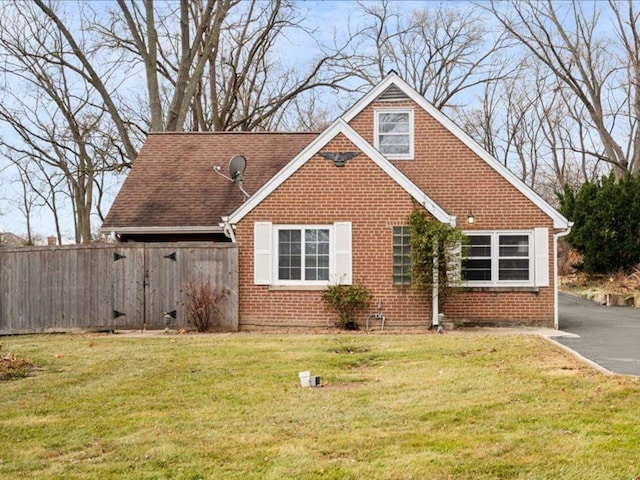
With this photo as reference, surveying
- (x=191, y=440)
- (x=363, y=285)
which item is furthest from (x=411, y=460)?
(x=363, y=285)

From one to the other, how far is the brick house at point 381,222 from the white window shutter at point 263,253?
0.08ft

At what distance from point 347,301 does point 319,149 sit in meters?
3.55

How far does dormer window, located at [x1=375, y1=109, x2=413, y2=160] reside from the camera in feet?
57.6

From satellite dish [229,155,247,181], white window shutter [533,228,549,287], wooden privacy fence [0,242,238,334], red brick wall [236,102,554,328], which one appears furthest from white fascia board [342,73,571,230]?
wooden privacy fence [0,242,238,334]

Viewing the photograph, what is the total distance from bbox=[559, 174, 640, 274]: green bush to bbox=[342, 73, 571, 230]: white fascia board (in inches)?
425

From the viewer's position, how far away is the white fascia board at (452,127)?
1648 cm

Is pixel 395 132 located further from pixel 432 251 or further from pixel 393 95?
pixel 432 251

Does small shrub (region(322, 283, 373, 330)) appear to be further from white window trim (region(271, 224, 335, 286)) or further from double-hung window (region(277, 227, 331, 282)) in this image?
double-hung window (region(277, 227, 331, 282))

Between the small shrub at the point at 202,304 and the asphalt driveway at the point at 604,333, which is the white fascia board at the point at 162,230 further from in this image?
the asphalt driveway at the point at 604,333

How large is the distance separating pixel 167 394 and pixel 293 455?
305cm

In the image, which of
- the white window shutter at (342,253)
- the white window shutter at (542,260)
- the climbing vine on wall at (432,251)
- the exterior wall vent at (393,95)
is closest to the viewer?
the climbing vine on wall at (432,251)

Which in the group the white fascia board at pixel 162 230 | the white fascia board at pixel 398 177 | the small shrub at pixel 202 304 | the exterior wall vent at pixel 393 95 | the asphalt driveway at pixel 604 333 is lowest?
the asphalt driveway at pixel 604 333

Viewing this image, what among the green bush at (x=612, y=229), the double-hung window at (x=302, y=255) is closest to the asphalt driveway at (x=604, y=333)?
the green bush at (x=612, y=229)

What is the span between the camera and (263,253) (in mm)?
15836
